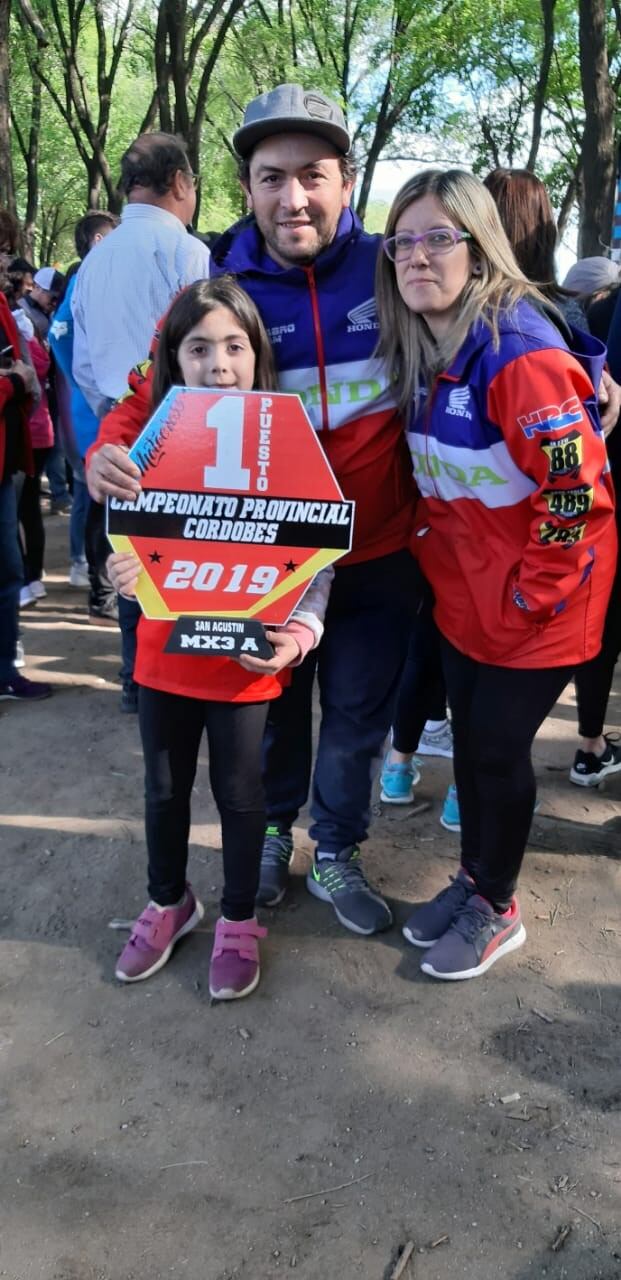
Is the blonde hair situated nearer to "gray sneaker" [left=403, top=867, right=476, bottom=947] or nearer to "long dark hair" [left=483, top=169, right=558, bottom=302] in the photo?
"long dark hair" [left=483, top=169, right=558, bottom=302]

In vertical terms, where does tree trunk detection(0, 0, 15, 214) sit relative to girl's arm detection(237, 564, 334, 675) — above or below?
above

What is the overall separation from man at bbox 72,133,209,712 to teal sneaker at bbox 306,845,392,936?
2.21 meters

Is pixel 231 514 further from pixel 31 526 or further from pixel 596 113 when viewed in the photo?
pixel 596 113

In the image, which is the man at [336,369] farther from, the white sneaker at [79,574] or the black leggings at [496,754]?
the white sneaker at [79,574]

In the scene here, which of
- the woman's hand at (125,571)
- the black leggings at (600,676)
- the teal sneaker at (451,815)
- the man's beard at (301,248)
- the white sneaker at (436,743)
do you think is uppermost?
the man's beard at (301,248)

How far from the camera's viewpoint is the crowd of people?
7.32ft

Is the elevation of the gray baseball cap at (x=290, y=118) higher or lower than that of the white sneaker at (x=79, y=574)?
higher

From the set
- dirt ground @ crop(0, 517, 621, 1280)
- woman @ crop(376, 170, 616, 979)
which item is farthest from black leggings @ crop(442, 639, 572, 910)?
dirt ground @ crop(0, 517, 621, 1280)

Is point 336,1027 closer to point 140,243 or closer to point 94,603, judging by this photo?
point 140,243

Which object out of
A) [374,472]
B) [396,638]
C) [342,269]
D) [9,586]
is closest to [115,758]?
[9,586]

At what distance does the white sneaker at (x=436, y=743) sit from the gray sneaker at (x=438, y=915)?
131 cm

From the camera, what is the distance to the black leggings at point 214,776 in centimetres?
252

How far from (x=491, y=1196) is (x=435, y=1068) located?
395mm

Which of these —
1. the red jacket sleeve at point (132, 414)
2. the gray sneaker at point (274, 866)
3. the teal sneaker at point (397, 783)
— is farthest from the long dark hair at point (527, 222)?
the gray sneaker at point (274, 866)
